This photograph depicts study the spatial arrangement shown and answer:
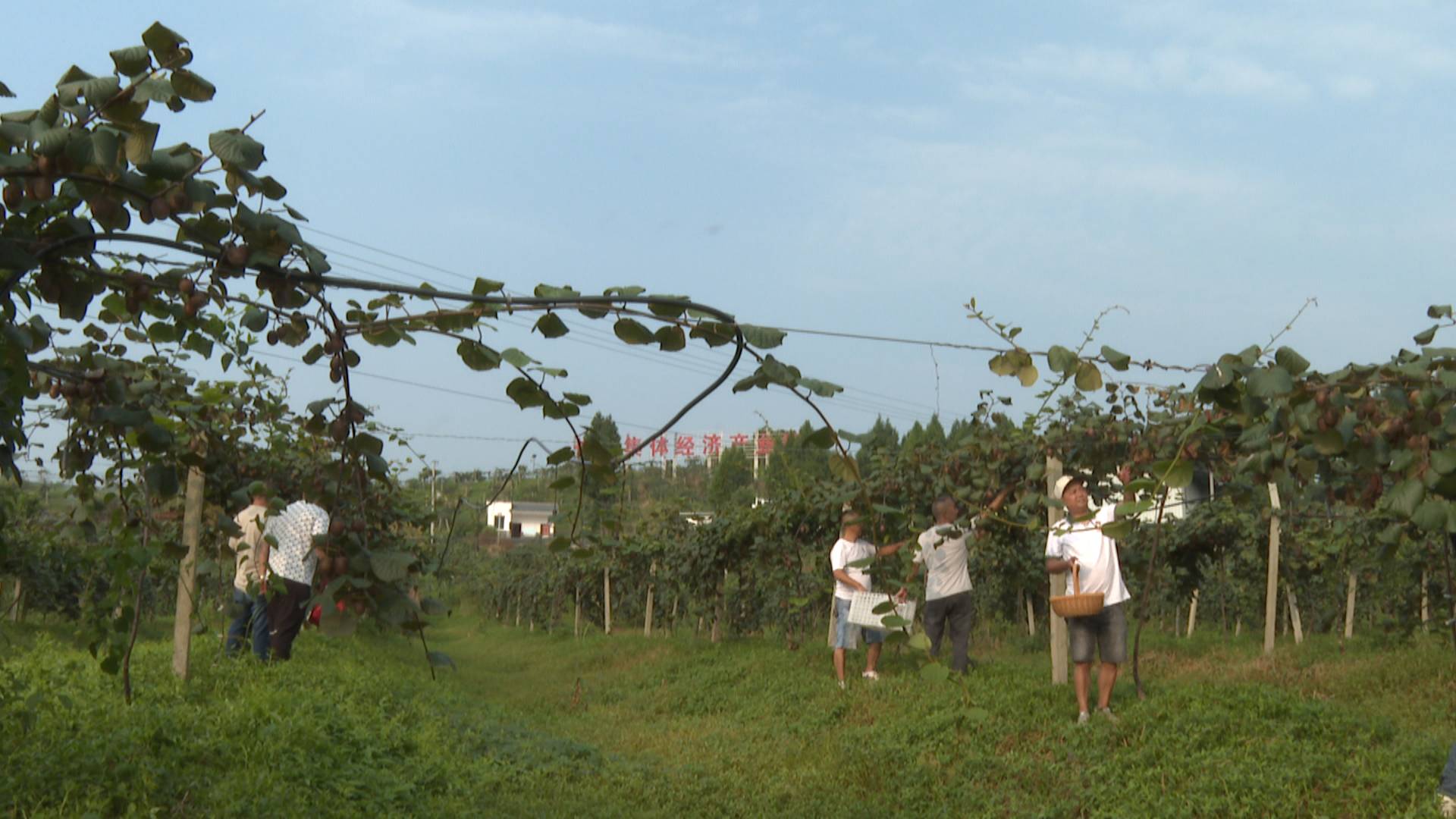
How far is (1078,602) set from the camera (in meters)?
6.36

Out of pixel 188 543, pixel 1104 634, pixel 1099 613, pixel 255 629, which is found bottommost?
pixel 255 629

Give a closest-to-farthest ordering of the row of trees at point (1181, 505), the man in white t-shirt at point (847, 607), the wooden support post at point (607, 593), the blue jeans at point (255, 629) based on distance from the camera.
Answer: the row of trees at point (1181, 505) → the blue jeans at point (255, 629) → the man in white t-shirt at point (847, 607) → the wooden support post at point (607, 593)

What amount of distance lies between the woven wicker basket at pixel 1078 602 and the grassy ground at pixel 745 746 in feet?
1.98

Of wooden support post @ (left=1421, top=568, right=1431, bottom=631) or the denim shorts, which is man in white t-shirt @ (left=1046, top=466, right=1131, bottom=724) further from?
wooden support post @ (left=1421, top=568, right=1431, bottom=631)

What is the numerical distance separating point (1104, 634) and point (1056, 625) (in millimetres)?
1523

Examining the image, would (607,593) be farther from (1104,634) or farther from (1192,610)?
(1104,634)

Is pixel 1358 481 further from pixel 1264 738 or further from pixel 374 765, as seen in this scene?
pixel 374 765

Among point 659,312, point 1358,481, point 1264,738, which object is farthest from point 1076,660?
point 659,312

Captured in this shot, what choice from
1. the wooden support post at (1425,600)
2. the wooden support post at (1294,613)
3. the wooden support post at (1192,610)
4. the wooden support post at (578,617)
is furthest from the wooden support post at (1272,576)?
the wooden support post at (578,617)

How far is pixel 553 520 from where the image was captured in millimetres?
2859

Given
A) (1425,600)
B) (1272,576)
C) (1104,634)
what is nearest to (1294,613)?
(1425,600)

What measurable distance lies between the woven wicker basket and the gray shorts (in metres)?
0.11

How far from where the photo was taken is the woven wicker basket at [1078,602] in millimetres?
6344

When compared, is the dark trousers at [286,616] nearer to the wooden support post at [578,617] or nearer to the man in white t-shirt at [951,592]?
the man in white t-shirt at [951,592]
